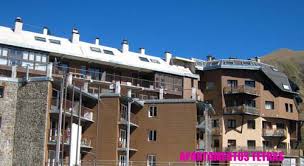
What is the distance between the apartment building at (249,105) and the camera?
71.2 metres

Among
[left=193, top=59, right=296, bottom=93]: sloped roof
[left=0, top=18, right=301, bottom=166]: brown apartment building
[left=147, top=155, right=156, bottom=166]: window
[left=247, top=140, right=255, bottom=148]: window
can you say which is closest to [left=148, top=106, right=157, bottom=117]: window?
[left=0, top=18, right=301, bottom=166]: brown apartment building

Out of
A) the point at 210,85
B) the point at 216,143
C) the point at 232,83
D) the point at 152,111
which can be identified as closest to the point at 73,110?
the point at 152,111

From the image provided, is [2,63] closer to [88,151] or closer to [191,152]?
[88,151]

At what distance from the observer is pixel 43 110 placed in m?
39.7

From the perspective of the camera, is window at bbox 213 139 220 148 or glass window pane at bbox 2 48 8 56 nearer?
glass window pane at bbox 2 48 8 56

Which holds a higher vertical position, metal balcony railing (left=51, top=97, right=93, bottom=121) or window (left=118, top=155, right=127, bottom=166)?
metal balcony railing (left=51, top=97, right=93, bottom=121)

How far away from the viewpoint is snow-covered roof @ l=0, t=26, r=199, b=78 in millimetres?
57775

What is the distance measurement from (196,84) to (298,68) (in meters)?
63.5

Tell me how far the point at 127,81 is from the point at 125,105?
14.0m

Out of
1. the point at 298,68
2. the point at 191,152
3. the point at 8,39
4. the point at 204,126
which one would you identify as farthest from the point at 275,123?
the point at 298,68

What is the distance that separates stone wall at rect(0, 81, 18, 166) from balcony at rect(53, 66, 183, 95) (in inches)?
708

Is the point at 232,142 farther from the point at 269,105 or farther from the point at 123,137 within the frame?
the point at 123,137

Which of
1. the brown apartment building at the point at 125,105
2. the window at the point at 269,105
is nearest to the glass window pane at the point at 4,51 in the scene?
the brown apartment building at the point at 125,105

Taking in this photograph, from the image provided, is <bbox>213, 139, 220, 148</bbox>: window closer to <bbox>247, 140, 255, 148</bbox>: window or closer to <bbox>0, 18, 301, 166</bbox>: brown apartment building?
<bbox>0, 18, 301, 166</bbox>: brown apartment building
